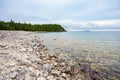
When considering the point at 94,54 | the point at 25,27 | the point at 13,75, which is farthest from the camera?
the point at 25,27

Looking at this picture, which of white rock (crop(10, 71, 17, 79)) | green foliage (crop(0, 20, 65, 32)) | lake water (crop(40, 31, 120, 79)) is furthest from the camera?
green foliage (crop(0, 20, 65, 32))

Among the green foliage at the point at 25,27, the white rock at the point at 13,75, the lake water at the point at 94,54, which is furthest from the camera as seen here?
the green foliage at the point at 25,27

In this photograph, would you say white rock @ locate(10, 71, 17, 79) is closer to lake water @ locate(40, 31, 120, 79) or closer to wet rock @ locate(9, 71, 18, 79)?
wet rock @ locate(9, 71, 18, 79)

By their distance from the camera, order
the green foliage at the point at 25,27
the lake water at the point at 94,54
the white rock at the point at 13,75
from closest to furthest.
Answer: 1. the white rock at the point at 13,75
2. the lake water at the point at 94,54
3. the green foliage at the point at 25,27

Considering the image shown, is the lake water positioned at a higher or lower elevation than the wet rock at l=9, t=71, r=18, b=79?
lower

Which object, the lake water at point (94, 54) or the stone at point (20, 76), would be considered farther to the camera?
the lake water at point (94, 54)

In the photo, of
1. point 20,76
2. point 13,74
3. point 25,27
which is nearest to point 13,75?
point 13,74

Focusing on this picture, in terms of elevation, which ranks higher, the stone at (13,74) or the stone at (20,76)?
the stone at (13,74)

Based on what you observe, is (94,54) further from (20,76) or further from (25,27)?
(25,27)

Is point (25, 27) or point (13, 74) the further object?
point (25, 27)

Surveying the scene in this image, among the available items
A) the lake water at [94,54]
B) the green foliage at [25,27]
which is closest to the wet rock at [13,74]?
the lake water at [94,54]

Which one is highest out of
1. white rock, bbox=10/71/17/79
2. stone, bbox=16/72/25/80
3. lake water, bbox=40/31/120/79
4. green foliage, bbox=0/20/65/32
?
green foliage, bbox=0/20/65/32

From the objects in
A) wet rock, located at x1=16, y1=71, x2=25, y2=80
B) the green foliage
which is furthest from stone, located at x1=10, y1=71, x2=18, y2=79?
the green foliage

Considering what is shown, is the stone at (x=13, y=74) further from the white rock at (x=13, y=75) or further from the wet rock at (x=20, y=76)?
the wet rock at (x=20, y=76)
